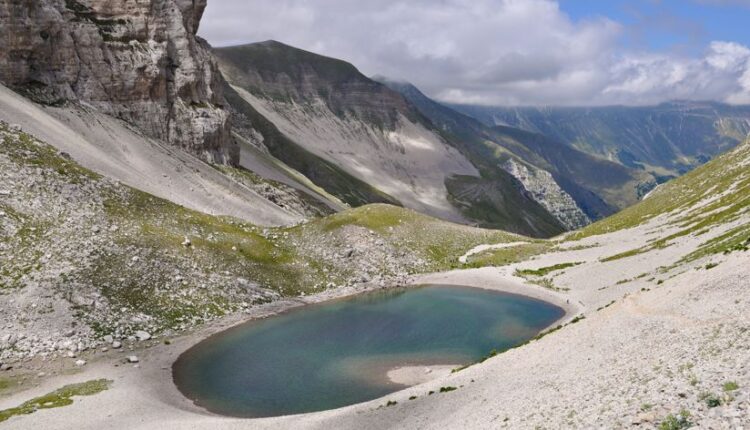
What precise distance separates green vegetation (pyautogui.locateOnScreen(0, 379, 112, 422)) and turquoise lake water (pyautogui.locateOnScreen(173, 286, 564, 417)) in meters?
7.11

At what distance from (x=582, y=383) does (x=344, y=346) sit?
3737cm

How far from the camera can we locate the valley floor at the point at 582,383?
23672 mm

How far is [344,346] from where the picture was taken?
6531 centimetres

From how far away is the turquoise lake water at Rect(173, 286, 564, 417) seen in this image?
5097 centimetres

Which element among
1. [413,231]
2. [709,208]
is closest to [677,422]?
[413,231]

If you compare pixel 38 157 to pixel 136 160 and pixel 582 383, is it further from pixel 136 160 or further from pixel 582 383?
pixel 582 383

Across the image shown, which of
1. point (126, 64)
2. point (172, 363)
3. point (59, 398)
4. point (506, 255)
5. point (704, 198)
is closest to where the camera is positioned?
point (59, 398)

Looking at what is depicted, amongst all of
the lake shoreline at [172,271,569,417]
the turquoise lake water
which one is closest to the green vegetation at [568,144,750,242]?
the turquoise lake water

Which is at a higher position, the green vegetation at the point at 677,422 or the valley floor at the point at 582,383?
the green vegetation at the point at 677,422

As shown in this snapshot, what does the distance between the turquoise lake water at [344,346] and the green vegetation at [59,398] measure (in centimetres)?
711

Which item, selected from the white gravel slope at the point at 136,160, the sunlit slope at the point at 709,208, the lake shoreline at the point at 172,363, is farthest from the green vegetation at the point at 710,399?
the white gravel slope at the point at 136,160

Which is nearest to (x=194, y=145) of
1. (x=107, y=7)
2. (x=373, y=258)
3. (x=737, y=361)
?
(x=107, y=7)

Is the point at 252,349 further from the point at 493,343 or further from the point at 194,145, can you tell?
the point at 194,145

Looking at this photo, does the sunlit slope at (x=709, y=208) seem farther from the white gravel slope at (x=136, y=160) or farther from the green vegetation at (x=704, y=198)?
the white gravel slope at (x=136, y=160)
